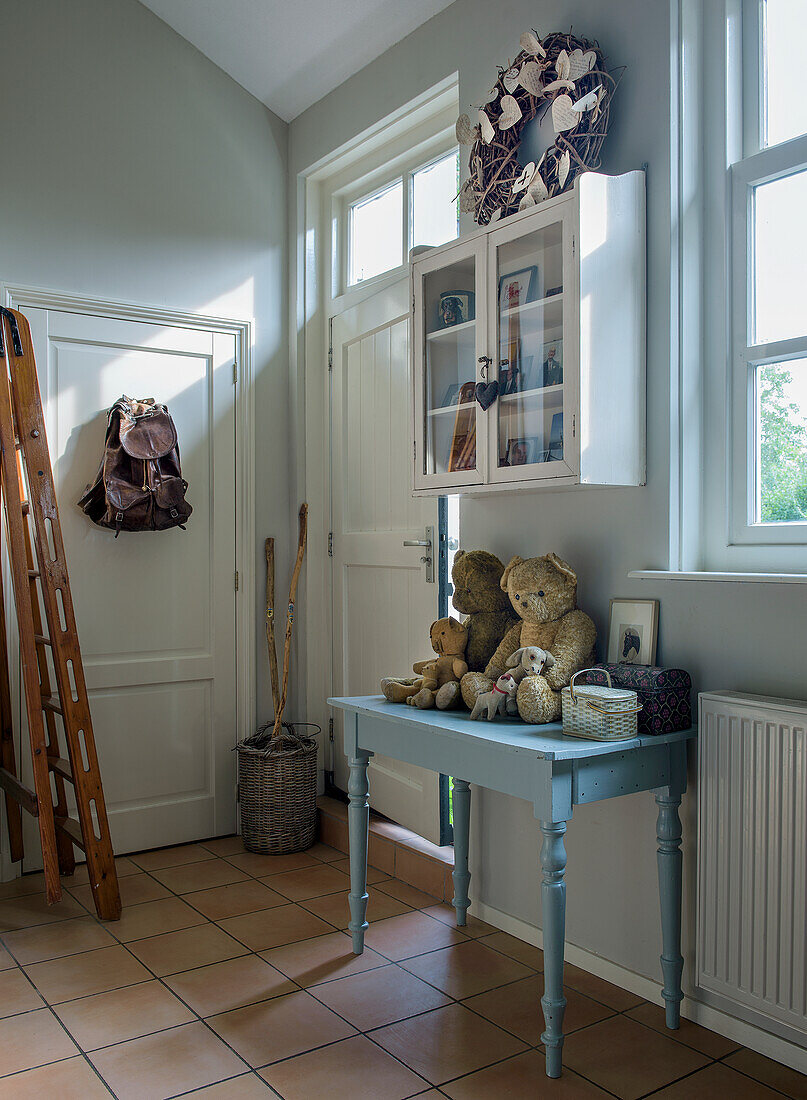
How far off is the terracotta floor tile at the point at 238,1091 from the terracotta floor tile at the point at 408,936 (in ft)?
2.11

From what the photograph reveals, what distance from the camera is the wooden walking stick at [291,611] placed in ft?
11.4

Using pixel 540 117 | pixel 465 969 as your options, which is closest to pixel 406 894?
pixel 465 969

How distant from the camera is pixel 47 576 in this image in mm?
2736

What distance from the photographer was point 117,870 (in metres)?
3.23

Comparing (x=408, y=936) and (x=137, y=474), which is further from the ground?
(x=137, y=474)

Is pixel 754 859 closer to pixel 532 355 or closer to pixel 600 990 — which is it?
pixel 600 990

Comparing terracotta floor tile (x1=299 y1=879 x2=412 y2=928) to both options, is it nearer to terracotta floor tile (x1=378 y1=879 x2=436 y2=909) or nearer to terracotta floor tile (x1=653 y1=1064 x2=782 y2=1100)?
terracotta floor tile (x1=378 y1=879 x2=436 y2=909)

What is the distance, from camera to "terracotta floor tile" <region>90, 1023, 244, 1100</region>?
190 centimetres

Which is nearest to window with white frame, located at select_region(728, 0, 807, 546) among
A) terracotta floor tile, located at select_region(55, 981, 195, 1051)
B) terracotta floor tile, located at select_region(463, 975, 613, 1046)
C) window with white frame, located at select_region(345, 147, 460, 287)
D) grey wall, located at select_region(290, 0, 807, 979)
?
grey wall, located at select_region(290, 0, 807, 979)

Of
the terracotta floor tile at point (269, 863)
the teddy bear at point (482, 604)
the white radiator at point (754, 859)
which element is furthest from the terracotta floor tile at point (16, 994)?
the white radiator at point (754, 859)

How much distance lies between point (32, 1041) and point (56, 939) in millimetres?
570

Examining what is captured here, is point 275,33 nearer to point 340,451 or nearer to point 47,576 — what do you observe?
point 340,451

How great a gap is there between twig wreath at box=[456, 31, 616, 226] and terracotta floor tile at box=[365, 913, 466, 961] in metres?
1.99

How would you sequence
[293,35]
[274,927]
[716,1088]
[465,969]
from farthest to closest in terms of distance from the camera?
[293,35] → [274,927] → [465,969] → [716,1088]
